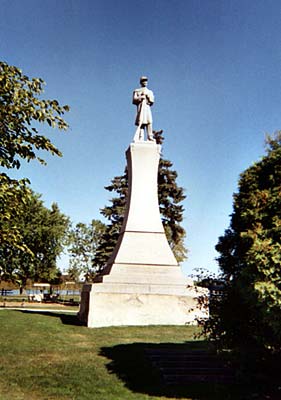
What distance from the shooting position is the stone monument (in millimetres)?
13469

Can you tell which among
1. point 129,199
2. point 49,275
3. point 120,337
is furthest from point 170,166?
Result: point 120,337

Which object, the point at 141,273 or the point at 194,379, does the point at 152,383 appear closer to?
the point at 194,379

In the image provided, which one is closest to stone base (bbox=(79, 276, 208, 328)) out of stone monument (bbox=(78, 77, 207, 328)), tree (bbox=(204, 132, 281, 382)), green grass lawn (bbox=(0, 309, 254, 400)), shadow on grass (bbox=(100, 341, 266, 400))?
stone monument (bbox=(78, 77, 207, 328))

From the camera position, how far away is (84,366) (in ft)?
25.6

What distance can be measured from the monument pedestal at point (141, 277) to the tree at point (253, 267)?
17.0 feet

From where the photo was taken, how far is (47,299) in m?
38.6

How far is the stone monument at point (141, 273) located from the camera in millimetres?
13469

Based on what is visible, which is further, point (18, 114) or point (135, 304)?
point (135, 304)

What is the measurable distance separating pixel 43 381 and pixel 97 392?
111 cm

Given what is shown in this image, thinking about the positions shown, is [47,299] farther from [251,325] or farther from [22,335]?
[251,325]

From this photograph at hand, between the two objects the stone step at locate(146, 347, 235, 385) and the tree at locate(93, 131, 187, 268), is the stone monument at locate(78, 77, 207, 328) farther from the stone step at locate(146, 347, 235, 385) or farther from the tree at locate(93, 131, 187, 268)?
the tree at locate(93, 131, 187, 268)

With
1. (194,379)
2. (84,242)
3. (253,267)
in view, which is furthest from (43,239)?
(253,267)

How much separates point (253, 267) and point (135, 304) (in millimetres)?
8459

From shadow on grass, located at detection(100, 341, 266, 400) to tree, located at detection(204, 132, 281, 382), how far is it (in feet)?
2.65
